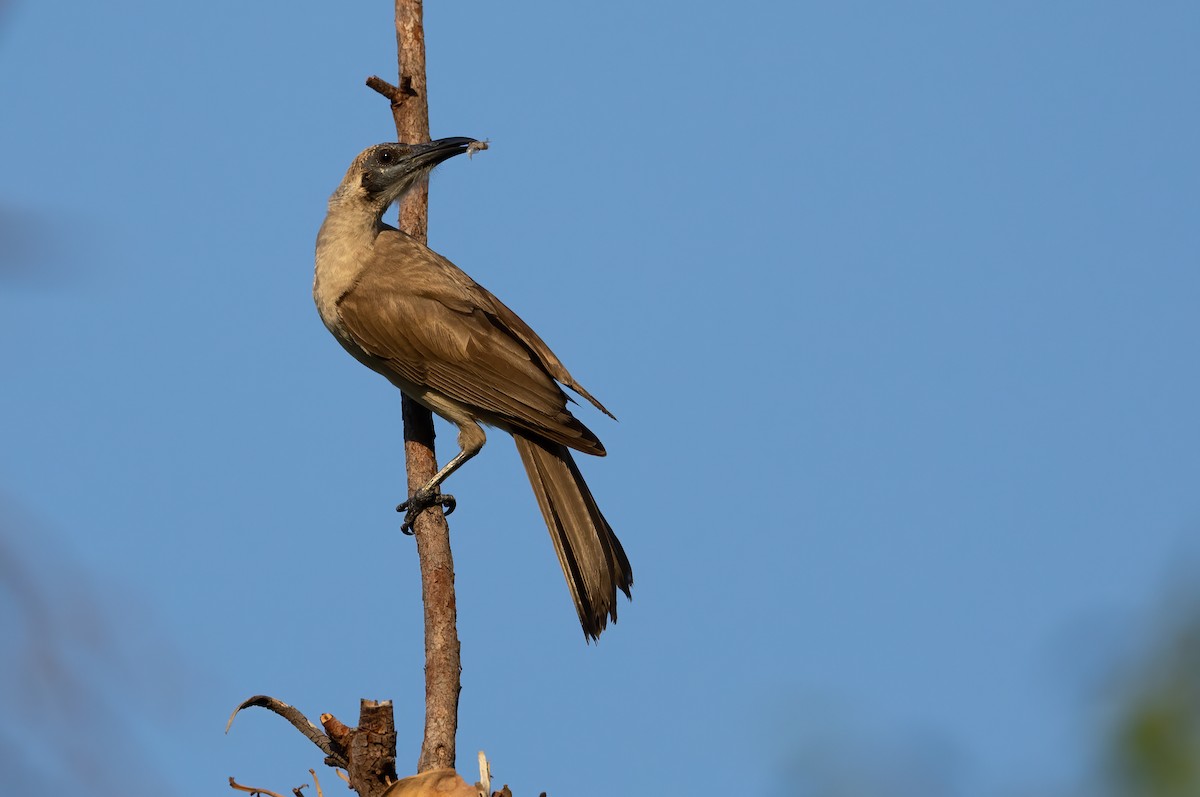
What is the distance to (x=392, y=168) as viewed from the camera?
6273mm

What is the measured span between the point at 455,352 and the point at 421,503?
0.95 meters

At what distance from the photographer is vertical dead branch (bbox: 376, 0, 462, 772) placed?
4.06 m

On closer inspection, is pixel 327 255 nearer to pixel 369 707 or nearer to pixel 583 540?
pixel 583 540

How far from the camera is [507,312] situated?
630 cm

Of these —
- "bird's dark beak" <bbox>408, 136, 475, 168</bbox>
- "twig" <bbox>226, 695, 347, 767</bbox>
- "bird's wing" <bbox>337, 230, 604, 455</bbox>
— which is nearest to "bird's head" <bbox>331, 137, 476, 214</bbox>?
"bird's dark beak" <bbox>408, 136, 475, 168</bbox>

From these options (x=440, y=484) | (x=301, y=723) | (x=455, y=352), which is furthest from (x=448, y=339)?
(x=301, y=723)

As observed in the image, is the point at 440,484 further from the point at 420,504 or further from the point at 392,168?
the point at 392,168

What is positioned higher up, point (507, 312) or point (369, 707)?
point (507, 312)

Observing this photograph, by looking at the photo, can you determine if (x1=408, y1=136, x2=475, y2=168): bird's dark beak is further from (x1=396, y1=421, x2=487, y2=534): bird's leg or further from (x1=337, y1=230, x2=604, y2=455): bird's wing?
(x1=396, y1=421, x2=487, y2=534): bird's leg

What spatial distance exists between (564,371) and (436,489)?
1007 mm

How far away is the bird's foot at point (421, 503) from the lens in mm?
5164

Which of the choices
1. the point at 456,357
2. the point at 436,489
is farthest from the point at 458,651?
the point at 456,357

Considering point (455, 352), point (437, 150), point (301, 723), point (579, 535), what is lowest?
point (301, 723)

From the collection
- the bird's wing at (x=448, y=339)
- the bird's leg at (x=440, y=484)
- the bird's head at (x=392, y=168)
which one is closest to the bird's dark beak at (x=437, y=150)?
the bird's head at (x=392, y=168)
